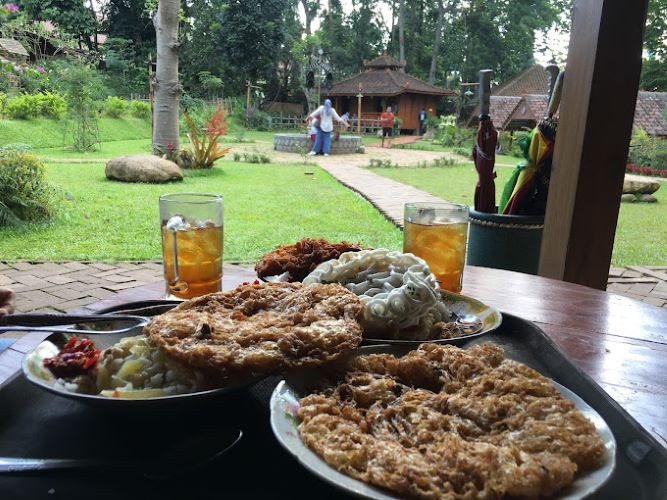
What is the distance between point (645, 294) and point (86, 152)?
10134 millimetres

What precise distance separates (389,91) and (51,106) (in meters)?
13.4

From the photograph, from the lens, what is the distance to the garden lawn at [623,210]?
5.31 metres

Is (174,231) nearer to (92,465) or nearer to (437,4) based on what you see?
(92,465)

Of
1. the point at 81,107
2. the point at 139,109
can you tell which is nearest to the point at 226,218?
the point at 81,107

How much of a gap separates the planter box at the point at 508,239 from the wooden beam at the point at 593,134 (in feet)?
0.69

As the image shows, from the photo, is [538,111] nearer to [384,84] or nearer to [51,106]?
[384,84]

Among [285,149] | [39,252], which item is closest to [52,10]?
[285,149]

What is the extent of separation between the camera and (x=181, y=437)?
686 millimetres

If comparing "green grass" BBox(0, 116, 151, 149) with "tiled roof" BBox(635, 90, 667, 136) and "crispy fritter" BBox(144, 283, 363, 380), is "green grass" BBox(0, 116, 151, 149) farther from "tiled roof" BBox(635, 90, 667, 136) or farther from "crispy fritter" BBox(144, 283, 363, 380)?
"tiled roof" BBox(635, 90, 667, 136)

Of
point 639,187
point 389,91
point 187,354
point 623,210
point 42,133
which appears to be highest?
point 389,91

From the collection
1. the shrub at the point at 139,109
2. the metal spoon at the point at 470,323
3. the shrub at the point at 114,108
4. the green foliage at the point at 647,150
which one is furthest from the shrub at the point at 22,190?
the shrub at the point at 139,109

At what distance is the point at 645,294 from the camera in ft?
13.2

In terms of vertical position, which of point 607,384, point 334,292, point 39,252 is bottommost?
point 39,252

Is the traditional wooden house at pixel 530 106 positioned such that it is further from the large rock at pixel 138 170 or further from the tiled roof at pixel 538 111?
the large rock at pixel 138 170
